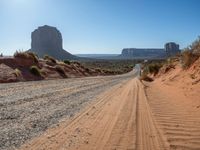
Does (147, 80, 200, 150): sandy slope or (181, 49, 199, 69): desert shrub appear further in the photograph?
(181, 49, 199, 69): desert shrub

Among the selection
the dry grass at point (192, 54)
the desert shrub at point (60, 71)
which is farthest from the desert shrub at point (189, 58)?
the desert shrub at point (60, 71)

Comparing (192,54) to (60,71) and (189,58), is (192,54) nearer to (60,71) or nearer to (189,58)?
(189,58)

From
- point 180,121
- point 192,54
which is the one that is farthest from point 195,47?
point 180,121

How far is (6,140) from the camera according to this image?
361 inches

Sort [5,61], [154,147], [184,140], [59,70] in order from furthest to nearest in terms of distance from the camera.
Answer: [59,70] < [5,61] < [184,140] < [154,147]

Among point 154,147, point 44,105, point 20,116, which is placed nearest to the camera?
point 154,147

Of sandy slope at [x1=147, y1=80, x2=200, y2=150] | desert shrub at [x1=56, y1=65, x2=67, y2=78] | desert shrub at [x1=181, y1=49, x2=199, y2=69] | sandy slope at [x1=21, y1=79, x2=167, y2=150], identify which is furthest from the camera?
desert shrub at [x1=56, y1=65, x2=67, y2=78]

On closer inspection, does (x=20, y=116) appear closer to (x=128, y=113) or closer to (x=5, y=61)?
(x=128, y=113)

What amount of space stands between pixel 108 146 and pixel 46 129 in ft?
9.66

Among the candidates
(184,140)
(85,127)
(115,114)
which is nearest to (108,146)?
(184,140)

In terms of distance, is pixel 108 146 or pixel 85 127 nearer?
pixel 108 146

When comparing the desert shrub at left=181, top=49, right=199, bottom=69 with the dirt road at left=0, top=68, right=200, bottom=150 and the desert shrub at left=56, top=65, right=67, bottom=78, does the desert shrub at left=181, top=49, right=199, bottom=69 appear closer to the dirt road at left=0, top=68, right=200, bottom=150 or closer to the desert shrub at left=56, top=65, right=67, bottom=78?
the dirt road at left=0, top=68, right=200, bottom=150

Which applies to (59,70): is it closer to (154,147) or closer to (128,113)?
(128,113)

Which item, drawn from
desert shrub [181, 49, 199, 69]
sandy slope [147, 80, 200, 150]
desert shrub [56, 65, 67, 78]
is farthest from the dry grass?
desert shrub [56, 65, 67, 78]
